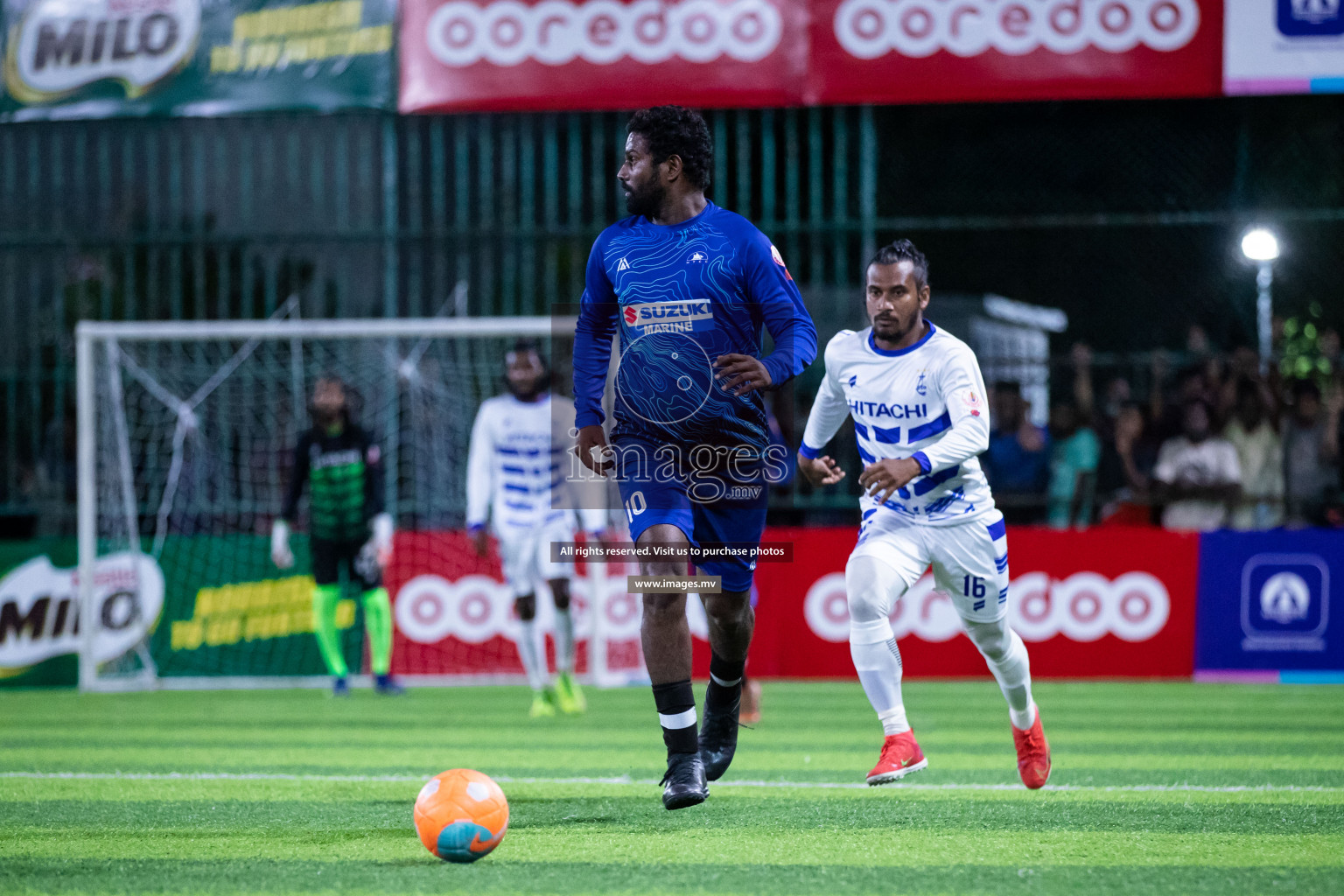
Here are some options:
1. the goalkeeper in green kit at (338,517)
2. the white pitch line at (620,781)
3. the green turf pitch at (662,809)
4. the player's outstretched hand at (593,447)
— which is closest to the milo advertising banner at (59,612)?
the goalkeeper in green kit at (338,517)

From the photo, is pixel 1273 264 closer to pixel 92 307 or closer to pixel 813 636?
pixel 813 636

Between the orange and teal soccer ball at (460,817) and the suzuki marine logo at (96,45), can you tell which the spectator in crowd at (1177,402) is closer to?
the suzuki marine logo at (96,45)

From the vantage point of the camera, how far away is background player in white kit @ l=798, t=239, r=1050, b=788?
240 inches

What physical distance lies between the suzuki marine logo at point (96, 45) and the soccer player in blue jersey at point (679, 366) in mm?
8936

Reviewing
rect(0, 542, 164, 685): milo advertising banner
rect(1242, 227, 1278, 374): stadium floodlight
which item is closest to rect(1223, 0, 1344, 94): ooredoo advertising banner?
rect(1242, 227, 1278, 374): stadium floodlight

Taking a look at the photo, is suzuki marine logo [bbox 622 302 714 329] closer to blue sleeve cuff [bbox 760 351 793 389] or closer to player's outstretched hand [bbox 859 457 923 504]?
blue sleeve cuff [bbox 760 351 793 389]

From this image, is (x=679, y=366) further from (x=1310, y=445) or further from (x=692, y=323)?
(x=1310, y=445)

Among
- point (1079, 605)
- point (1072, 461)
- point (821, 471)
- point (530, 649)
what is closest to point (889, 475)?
point (821, 471)

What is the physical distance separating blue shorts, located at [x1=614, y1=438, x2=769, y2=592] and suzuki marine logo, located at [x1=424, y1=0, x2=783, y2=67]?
25.6ft

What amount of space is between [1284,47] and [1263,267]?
1650 mm

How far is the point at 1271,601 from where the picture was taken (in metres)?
12.3

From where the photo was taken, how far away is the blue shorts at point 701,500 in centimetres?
554

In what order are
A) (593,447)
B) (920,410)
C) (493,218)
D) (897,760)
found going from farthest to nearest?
(493,218)
(920,410)
(897,760)
(593,447)

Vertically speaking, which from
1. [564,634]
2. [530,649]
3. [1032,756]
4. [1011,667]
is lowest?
[530,649]
